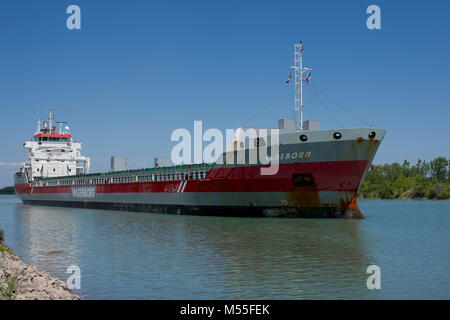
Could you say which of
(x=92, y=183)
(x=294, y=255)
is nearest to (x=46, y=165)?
(x=92, y=183)

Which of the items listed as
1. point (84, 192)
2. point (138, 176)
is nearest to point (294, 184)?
point (138, 176)

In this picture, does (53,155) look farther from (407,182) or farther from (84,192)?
(407,182)

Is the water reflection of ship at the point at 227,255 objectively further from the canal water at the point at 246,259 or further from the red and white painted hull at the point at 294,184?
the red and white painted hull at the point at 294,184

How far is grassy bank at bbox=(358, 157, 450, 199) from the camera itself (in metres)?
79.8

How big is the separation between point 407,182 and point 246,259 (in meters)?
79.8

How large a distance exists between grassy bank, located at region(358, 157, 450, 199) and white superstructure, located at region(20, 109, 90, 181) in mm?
59426

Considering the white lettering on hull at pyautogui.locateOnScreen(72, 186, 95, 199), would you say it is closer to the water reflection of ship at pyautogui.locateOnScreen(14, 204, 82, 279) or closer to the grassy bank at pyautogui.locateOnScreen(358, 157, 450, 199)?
the water reflection of ship at pyautogui.locateOnScreen(14, 204, 82, 279)

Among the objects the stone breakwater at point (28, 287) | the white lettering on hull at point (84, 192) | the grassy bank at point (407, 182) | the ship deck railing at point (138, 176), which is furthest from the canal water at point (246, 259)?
the grassy bank at point (407, 182)

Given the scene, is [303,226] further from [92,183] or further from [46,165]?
[46,165]

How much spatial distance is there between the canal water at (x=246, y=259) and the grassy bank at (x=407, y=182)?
6306 centimetres

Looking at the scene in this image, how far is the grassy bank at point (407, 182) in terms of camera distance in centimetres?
7975

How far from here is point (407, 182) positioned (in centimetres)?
8462

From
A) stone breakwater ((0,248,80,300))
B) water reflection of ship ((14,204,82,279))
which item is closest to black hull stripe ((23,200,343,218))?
water reflection of ship ((14,204,82,279))
